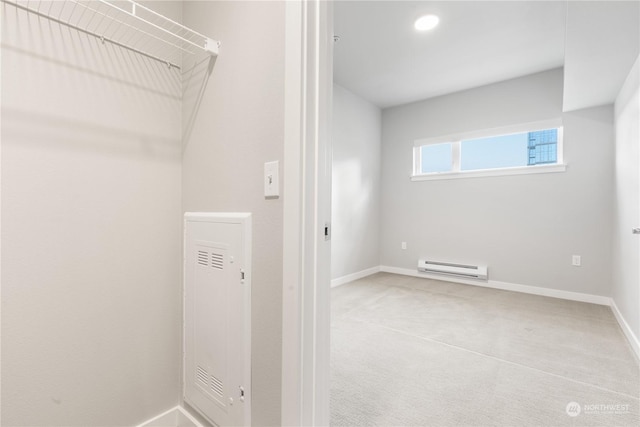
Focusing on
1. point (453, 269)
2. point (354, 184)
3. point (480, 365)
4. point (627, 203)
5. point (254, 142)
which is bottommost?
point (480, 365)

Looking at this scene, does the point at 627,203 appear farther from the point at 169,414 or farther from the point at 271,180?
the point at 169,414

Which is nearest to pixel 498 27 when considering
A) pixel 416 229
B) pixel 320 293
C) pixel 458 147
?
pixel 458 147

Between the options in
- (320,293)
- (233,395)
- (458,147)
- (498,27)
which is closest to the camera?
(320,293)

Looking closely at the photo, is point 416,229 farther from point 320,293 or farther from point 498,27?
point 320,293

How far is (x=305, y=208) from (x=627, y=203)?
9.66 ft

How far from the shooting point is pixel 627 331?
2295 millimetres

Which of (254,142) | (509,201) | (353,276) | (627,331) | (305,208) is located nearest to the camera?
(305,208)

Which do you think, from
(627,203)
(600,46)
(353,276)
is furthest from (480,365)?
(353,276)

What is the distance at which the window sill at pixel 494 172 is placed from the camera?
3.37 metres

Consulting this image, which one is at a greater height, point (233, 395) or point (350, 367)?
point (233, 395)

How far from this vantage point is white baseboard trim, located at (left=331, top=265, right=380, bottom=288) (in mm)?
3803

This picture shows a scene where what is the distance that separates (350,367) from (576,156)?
340 cm

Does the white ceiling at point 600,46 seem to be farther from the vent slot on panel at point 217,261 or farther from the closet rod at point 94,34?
the vent slot on panel at point 217,261

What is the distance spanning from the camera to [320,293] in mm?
925
